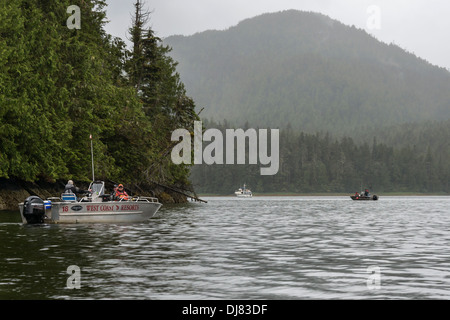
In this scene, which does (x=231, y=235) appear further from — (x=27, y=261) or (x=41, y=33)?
(x=41, y=33)

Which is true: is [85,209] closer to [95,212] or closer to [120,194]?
[95,212]

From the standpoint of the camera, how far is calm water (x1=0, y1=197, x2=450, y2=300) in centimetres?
1423

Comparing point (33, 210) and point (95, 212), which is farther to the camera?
point (95, 212)

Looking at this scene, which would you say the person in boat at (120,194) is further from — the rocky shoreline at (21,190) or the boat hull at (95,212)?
the rocky shoreline at (21,190)

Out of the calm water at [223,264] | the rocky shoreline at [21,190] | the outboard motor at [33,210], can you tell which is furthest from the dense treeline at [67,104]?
the calm water at [223,264]

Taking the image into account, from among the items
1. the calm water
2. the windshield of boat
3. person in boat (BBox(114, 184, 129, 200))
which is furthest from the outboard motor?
person in boat (BBox(114, 184, 129, 200))

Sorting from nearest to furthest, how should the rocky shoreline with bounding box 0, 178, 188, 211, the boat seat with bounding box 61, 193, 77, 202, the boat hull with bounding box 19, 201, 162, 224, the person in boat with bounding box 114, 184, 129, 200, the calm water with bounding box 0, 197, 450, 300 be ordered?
the calm water with bounding box 0, 197, 450, 300
the boat hull with bounding box 19, 201, 162, 224
the boat seat with bounding box 61, 193, 77, 202
the person in boat with bounding box 114, 184, 129, 200
the rocky shoreline with bounding box 0, 178, 188, 211

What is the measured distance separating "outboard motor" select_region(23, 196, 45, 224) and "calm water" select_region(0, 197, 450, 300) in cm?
189

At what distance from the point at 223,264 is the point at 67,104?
36223 millimetres

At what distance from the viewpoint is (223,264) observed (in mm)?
19281

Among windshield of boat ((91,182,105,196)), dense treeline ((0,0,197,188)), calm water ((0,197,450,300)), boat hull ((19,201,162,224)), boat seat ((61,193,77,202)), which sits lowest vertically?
calm water ((0,197,450,300))

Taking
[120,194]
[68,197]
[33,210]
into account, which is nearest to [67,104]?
[120,194]

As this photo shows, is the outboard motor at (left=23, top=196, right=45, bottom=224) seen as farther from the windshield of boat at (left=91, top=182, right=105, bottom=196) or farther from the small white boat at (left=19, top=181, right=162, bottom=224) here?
the windshield of boat at (left=91, top=182, right=105, bottom=196)

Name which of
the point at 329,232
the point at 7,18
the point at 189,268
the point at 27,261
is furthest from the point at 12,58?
the point at 189,268
